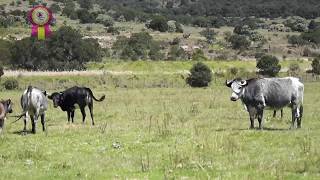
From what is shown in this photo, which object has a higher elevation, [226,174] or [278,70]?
[226,174]

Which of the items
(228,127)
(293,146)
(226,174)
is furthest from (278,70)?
(226,174)

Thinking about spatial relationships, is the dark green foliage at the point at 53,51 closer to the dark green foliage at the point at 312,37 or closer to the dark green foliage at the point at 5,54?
the dark green foliage at the point at 5,54

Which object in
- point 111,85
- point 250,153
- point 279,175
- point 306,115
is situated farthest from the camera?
point 111,85

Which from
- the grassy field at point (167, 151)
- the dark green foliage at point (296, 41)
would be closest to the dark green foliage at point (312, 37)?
the dark green foliage at point (296, 41)

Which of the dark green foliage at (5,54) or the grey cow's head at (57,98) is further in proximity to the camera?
the dark green foliage at (5,54)

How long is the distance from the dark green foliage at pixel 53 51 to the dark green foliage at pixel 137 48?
13.5 m

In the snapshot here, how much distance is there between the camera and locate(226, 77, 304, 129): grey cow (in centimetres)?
2277

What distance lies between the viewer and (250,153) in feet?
56.7

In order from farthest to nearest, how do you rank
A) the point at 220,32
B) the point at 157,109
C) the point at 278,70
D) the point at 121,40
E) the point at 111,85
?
the point at 220,32
the point at 121,40
the point at 278,70
the point at 111,85
the point at 157,109

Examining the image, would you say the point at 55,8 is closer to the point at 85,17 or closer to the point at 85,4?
the point at 85,17

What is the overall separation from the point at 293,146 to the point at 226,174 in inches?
181

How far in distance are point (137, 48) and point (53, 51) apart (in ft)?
72.2

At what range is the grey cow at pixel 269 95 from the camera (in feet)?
74.7

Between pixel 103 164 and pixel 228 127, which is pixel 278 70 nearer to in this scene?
pixel 228 127
